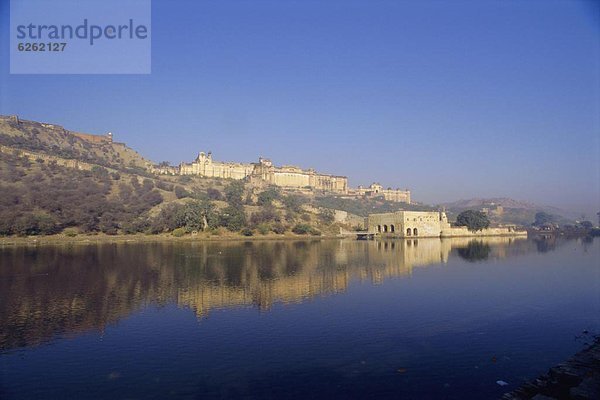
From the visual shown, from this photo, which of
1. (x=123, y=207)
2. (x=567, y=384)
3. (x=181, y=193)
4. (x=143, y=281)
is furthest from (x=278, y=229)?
(x=567, y=384)

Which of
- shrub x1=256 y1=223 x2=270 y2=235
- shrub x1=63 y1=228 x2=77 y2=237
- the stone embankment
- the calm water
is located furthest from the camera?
shrub x1=256 y1=223 x2=270 y2=235

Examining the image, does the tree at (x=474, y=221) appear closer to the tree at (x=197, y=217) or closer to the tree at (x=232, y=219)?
the tree at (x=232, y=219)

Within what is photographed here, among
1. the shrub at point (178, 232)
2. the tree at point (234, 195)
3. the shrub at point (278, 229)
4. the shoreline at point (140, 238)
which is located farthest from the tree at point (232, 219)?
the tree at point (234, 195)

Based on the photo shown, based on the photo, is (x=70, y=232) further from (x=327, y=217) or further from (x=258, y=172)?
(x=258, y=172)

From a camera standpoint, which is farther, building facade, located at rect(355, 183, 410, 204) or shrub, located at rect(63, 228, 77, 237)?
building facade, located at rect(355, 183, 410, 204)

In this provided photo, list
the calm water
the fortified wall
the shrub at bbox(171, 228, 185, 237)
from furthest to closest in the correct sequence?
the fortified wall
the shrub at bbox(171, 228, 185, 237)
the calm water

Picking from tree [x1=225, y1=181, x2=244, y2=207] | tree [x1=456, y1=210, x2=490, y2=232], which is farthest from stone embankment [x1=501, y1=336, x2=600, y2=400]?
tree [x1=456, y1=210, x2=490, y2=232]

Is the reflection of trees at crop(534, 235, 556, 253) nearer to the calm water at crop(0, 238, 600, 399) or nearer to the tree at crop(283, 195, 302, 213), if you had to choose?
the calm water at crop(0, 238, 600, 399)

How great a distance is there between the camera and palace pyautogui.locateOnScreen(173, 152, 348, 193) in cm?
12069

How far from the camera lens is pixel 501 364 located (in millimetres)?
13516

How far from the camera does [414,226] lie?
269 ft

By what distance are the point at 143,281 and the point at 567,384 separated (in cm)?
2299

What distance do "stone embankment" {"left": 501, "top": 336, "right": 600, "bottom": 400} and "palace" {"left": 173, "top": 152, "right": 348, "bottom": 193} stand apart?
108 meters

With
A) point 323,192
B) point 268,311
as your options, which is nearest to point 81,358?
point 268,311
